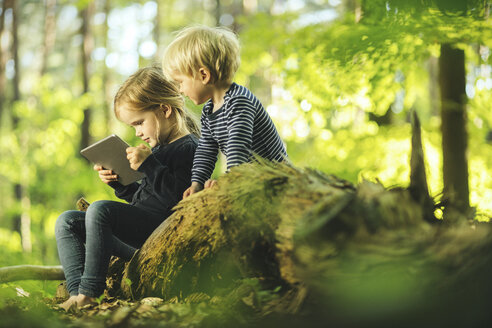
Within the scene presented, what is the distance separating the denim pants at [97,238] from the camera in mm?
2291

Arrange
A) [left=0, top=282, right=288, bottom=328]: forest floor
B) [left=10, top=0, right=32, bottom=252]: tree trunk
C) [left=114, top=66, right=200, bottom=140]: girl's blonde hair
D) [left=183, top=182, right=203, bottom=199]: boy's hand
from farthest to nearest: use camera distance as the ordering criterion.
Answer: [left=10, top=0, right=32, bottom=252]: tree trunk
[left=114, top=66, right=200, bottom=140]: girl's blonde hair
[left=183, top=182, right=203, bottom=199]: boy's hand
[left=0, top=282, right=288, bottom=328]: forest floor

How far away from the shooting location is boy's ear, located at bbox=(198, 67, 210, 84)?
98.8 inches

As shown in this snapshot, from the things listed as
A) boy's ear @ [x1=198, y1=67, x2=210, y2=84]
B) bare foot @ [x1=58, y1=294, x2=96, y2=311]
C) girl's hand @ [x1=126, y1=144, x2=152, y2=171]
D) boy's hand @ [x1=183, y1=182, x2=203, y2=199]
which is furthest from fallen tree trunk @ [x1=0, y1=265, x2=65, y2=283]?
boy's ear @ [x1=198, y1=67, x2=210, y2=84]

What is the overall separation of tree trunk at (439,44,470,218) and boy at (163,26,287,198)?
226cm

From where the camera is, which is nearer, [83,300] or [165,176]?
[83,300]

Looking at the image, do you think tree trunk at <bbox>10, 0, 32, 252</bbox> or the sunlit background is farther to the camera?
tree trunk at <bbox>10, 0, 32, 252</bbox>

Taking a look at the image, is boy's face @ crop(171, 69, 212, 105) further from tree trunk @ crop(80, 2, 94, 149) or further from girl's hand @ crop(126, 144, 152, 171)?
tree trunk @ crop(80, 2, 94, 149)

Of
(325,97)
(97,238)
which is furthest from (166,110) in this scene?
(325,97)

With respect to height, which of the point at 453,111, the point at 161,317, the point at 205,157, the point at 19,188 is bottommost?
the point at 19,188

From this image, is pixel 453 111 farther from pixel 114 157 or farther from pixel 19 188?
pixel 19 188

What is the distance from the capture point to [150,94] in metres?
2.82

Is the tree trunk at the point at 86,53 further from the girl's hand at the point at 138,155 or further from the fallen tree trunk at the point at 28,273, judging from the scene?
the girl's hand at the point at 138,155

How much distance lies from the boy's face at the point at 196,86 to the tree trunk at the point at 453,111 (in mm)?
2603

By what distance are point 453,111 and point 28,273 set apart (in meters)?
4.00
